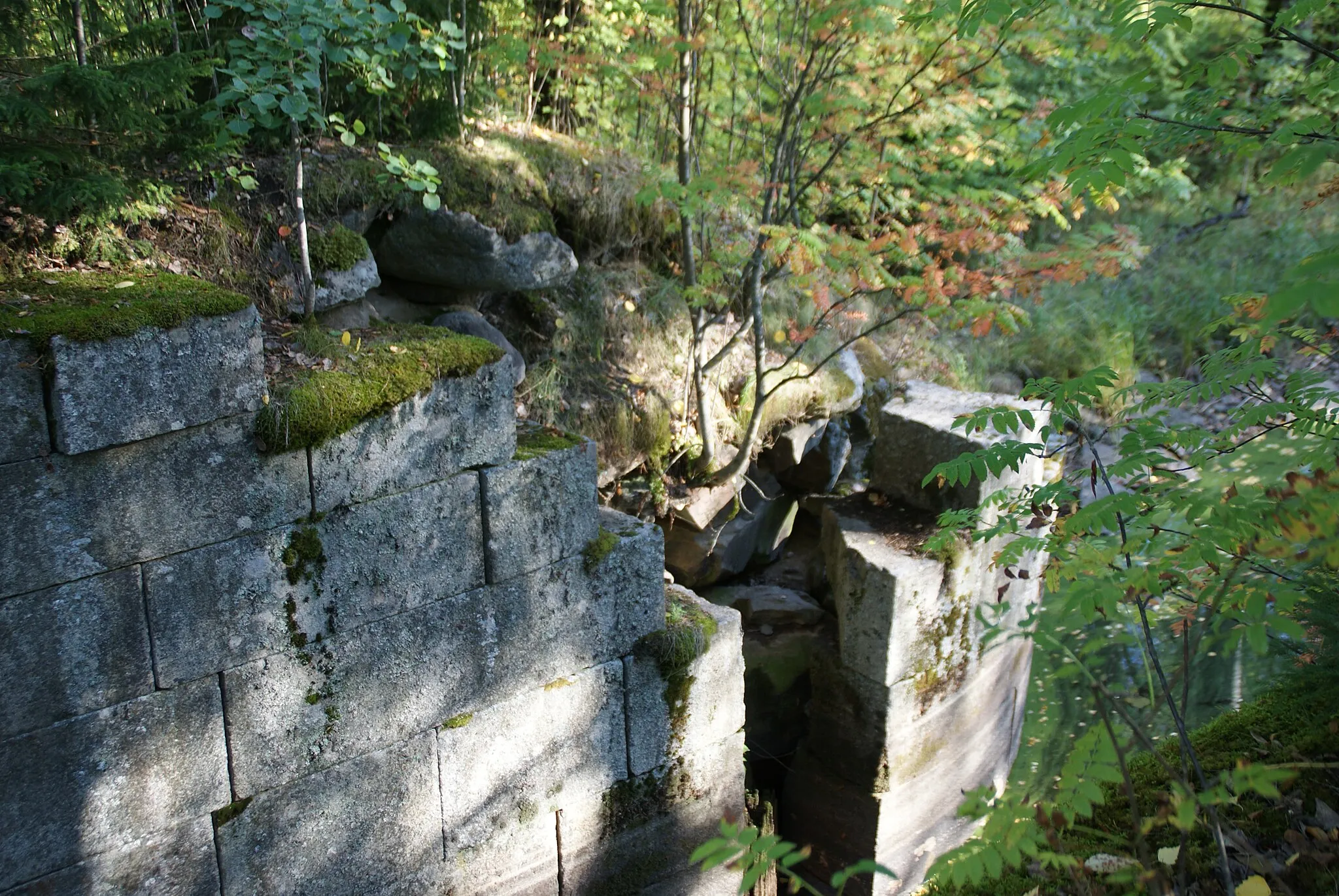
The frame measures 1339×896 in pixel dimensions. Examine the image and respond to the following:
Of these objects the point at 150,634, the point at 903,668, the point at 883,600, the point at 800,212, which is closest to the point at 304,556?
the point at 150,634

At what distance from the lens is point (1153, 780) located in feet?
9.50

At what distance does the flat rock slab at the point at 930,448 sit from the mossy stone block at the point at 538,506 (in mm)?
2187

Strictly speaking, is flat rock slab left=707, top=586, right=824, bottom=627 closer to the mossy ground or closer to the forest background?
the forest background

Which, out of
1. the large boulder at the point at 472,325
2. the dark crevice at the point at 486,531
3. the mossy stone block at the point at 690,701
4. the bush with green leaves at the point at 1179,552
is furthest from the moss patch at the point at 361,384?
the bush with green leaves at the point at 1179,552

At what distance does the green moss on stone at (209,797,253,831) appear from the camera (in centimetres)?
300

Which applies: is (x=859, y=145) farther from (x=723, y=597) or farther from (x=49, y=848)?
(x=49, y=848)

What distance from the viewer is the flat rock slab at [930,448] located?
4.93 meters

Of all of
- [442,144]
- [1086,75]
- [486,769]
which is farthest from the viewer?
[1086,75]

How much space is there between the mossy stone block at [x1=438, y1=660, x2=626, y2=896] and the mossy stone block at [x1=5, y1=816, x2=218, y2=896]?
81 cm

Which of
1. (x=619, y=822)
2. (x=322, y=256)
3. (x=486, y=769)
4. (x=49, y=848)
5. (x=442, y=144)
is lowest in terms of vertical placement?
(x=619, y=822)

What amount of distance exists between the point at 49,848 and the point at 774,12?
5342mm

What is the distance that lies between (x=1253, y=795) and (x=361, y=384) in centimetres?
289

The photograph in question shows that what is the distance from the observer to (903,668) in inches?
190

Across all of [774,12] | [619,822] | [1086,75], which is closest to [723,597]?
[619,822]
